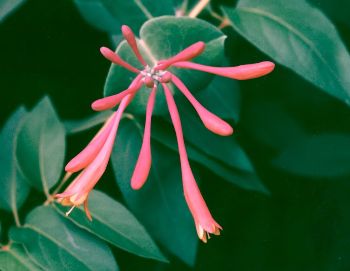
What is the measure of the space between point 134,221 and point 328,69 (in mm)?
384

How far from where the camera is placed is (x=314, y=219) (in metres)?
1.20

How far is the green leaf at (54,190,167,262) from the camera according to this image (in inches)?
34.2

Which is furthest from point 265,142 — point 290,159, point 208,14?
point 208,14

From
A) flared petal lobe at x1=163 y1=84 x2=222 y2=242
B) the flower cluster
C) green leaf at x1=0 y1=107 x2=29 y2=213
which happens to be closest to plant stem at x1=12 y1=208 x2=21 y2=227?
green leaf at x1=0 y1=107 x2=29 y2=213

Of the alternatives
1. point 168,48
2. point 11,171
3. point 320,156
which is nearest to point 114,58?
point 168,48

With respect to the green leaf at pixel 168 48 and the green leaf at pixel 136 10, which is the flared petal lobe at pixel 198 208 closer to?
the green leaf at pixel 168 48

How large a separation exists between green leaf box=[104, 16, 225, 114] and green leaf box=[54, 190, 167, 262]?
0.16m

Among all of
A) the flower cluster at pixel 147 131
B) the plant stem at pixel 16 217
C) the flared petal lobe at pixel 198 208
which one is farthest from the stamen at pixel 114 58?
the plant stem at pixel 16 217

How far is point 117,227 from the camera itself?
2.96 feet

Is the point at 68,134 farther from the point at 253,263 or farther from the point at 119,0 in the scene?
the point at 253,263

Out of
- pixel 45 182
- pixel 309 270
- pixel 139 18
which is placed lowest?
pixel 309 270

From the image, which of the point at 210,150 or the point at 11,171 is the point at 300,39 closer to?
the point at 210,150

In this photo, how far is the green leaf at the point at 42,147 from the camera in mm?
997

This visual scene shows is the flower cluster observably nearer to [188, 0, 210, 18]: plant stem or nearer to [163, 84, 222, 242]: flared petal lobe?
[163, 84, 222, 242]: flared petal lobe
